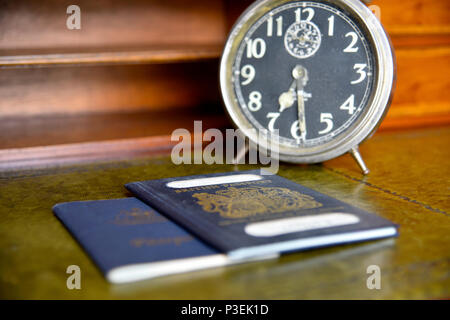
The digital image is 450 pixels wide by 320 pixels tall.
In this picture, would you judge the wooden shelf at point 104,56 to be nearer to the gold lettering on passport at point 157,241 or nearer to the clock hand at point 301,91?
the clock hand at point 301,91

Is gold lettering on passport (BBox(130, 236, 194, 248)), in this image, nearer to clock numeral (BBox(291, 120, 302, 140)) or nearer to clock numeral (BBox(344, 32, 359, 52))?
clock numeral (BBox(291, 120, 302, 140))

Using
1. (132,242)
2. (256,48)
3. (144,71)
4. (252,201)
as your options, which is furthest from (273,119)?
(144,71)

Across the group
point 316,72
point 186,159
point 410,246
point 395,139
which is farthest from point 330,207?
point 395,139

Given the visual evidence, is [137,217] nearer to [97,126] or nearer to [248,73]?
[248,73]

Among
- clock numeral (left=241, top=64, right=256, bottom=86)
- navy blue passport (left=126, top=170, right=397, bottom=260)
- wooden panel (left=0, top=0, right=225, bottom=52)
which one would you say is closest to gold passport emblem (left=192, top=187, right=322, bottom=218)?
navy blue passport (left=126, top=170, right=397, bottom=260)

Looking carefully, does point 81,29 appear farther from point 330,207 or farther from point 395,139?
point 330,207

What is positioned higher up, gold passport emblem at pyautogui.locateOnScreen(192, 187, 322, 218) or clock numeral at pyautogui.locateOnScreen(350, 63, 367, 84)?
clock numeral at pyautogui.locateOnScreen(350, 63, 367, 84)

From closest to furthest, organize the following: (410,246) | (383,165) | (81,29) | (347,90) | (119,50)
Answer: (410,246) → (347,90) → (383,165) → (119,50) → (81,29)

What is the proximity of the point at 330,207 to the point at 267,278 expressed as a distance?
0.84 feet

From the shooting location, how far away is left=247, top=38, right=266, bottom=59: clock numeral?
1.42 metres

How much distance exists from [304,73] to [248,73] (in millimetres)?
152

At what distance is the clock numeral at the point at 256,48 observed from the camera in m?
1.42

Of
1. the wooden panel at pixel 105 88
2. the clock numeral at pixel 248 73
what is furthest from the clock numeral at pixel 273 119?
the wooden panel at pixel 105 88

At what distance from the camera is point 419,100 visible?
6.63 ft
